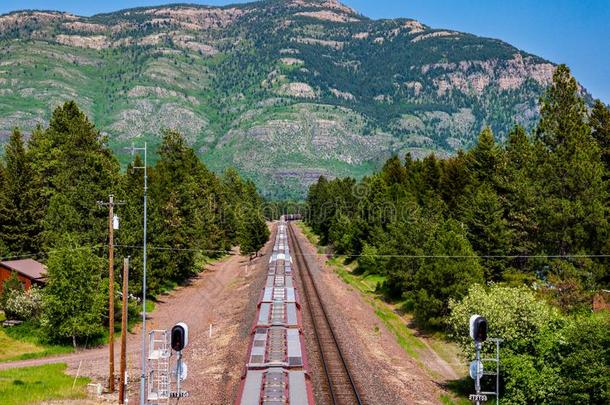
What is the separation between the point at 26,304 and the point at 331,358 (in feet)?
81.2

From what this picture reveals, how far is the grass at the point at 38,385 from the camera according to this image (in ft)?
97.6

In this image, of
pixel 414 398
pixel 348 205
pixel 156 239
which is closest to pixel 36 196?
pixel 156 239

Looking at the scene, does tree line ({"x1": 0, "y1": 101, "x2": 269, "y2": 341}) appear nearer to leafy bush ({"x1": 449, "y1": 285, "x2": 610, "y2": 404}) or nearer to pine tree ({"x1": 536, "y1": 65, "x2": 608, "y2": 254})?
leafy bush ({"x1": 449, "y1": 285, "x2": 610, "y2": 404})


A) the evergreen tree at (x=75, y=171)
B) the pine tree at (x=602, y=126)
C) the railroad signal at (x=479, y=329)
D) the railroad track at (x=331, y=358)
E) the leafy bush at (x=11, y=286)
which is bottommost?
the railroad track at (x=331, y=358)

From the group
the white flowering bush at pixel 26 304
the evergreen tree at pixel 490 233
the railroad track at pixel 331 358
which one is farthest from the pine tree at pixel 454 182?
the white flowering bush at pixel 26 304

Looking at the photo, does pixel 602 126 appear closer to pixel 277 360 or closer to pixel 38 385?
pixel 277 360

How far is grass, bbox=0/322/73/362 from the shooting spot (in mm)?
40844

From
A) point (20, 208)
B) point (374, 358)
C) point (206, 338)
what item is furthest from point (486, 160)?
point (20, 208)

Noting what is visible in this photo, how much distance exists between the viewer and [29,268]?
174ft

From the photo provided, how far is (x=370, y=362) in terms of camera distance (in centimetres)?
3769

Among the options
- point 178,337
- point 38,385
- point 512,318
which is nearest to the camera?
point 178,337

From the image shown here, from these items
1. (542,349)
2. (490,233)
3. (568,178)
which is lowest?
(542,349)

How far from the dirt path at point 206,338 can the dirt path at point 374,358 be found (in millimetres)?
5680

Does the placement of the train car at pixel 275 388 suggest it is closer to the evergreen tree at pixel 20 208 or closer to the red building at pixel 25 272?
the red building at pixel 25 272
